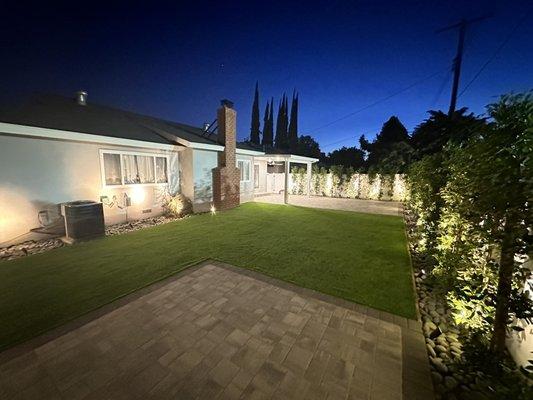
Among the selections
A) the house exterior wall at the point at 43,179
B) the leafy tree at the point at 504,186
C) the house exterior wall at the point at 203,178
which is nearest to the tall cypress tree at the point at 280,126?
the house exterior wall at the point at 203,178

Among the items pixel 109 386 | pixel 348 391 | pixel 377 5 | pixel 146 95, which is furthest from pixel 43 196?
pixel 146 95

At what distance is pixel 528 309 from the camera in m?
2.02

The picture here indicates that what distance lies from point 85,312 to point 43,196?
5.40 meters

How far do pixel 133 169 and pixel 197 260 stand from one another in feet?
19.3

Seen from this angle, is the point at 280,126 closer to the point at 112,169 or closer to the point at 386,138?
the point at 386,138

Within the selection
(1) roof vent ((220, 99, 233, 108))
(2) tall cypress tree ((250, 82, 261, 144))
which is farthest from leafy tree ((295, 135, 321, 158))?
(1) roof vent ((220, 99, 233, 108))

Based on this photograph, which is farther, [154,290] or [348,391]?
[154,290]

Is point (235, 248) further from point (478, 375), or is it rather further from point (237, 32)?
point (237, 32)

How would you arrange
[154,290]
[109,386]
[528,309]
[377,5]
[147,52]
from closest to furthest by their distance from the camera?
[528,309] < [109,386] < [154,290] < [377,5] < [147,52]

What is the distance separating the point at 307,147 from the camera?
43031mm

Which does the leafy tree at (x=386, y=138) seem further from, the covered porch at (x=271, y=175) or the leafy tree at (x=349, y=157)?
the covered porch at (x=271, y=175)

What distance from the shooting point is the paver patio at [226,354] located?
7.41 feet

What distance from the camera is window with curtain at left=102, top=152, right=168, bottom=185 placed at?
329 inches

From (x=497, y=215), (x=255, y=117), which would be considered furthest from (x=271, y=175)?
(x=255, y=117)
